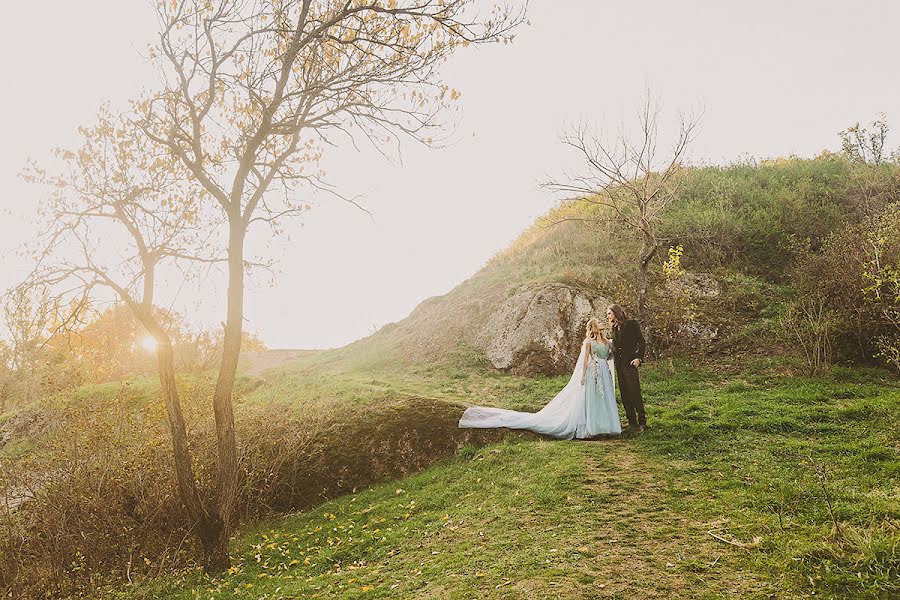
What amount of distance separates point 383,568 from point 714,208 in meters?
18.5

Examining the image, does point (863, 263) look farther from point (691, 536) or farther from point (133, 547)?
point (133, 547)

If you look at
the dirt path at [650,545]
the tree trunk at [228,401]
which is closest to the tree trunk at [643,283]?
the dirt path at [650,545]

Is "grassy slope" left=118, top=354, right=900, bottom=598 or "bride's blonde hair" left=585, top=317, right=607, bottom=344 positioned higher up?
"bride's blonde hair" left=585, top=317, right=607, bottom=344

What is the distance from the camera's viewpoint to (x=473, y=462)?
31.6 ft

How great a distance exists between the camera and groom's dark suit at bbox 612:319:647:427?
9688mm

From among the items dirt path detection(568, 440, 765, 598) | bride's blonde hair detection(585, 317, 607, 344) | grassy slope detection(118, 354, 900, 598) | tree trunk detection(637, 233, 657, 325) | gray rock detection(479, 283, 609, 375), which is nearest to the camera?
dirt path detection(568, 440, 765, 598)

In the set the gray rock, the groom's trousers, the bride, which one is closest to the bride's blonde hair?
the bride

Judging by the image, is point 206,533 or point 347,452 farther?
point 347,452

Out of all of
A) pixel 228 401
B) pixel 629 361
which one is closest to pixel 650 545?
pixel 629 361

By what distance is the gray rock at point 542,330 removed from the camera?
50.7 ft

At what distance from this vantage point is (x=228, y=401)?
7.59 m

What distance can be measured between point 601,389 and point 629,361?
0.86 meters

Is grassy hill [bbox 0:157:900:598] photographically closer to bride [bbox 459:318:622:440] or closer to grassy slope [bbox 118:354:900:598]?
grassy slope [bbox 118:354:900:598]

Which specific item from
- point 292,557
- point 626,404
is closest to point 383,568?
point 292,557
